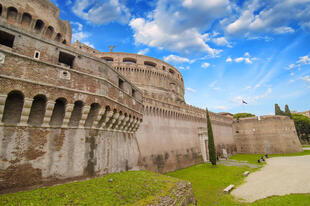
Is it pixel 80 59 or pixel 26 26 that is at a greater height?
pixel 26 26

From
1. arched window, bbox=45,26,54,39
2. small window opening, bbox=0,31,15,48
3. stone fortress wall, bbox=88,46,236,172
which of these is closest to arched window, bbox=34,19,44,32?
arched window, bbox=45,26,54,39

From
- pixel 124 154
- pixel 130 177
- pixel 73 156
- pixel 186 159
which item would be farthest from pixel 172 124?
pixel 73 156

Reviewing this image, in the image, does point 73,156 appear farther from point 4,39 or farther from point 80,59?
point 4,39

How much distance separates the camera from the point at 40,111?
750 centimetres

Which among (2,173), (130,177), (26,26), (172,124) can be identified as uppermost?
(26,26)

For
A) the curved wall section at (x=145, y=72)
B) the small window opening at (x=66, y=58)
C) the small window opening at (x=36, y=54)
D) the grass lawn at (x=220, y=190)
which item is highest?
the curved wall section at (x=145, y=72)

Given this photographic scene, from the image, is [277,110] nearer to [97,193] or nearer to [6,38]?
[97,193]

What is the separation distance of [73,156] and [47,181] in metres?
1.44

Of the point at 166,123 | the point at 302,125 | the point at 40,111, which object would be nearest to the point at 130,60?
the point at 166,123

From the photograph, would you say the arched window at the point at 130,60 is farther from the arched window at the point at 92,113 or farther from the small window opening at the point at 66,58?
the arched window at the point at 92,113

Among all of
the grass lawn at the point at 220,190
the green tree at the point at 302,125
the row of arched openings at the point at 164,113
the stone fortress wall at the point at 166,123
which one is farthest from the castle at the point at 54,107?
the green tree at the point at 302,125

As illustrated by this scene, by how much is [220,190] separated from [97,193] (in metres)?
13.4

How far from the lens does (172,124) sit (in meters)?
26.7

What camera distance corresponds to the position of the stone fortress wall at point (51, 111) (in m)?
6.55
